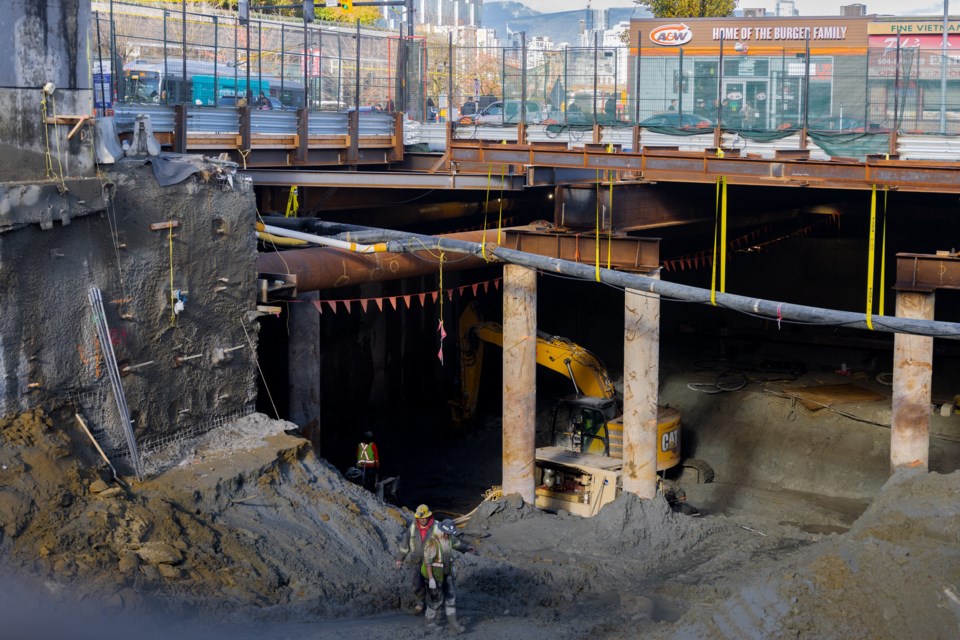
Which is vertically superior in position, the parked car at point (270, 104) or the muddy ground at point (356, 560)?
the parked car at point (270, 104)

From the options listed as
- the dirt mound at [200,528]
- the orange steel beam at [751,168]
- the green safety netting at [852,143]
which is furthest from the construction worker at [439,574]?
the green safety netting at [852,143]

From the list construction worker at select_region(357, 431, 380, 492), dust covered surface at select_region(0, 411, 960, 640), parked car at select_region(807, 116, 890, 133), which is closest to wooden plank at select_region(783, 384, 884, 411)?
parked car at select_region(807, 116, 890, 133)

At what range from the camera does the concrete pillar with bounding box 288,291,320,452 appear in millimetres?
20312

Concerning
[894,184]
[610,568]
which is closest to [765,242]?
[894,184]

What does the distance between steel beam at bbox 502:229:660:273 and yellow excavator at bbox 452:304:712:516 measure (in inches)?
141

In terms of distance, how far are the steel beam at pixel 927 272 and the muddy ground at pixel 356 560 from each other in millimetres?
3996

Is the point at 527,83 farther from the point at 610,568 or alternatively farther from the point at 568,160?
the point at 610,568

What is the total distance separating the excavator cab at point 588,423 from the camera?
22219 millimetres

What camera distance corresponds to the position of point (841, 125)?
23.0 m

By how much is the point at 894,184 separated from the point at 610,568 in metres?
8.26

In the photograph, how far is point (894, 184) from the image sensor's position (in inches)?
738

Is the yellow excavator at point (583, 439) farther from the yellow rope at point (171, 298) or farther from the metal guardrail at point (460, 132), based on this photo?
the yellow rope at point (171, 298)

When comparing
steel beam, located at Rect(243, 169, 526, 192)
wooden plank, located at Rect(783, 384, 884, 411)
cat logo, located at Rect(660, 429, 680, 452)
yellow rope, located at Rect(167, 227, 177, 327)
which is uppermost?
steel beam, located at Rect(243, 169, 526, 192)

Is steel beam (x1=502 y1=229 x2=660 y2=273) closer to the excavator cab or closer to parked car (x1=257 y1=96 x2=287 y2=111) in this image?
the excavator cab
